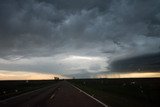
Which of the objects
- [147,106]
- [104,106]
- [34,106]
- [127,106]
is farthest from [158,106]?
[34,106]

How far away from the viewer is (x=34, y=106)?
580 inches

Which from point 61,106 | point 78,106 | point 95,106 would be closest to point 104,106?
point 95,106

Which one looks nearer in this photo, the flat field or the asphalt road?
the asphalt road

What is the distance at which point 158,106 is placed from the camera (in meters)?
15.0

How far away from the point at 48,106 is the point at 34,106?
2.81 ft

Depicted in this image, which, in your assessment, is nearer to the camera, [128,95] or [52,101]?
[52,101]

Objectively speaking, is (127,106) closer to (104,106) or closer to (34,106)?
(104,106)

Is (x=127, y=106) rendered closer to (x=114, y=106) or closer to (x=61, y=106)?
(x=114, y=106)

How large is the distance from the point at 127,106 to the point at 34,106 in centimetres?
573

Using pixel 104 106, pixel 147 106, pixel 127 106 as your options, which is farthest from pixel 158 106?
pixel 104 106

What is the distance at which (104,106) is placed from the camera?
48.4 ft

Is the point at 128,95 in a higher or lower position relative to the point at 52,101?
higher

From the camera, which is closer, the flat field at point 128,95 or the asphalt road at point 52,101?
the asphalt road at point 52,101

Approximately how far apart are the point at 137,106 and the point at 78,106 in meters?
3.64
